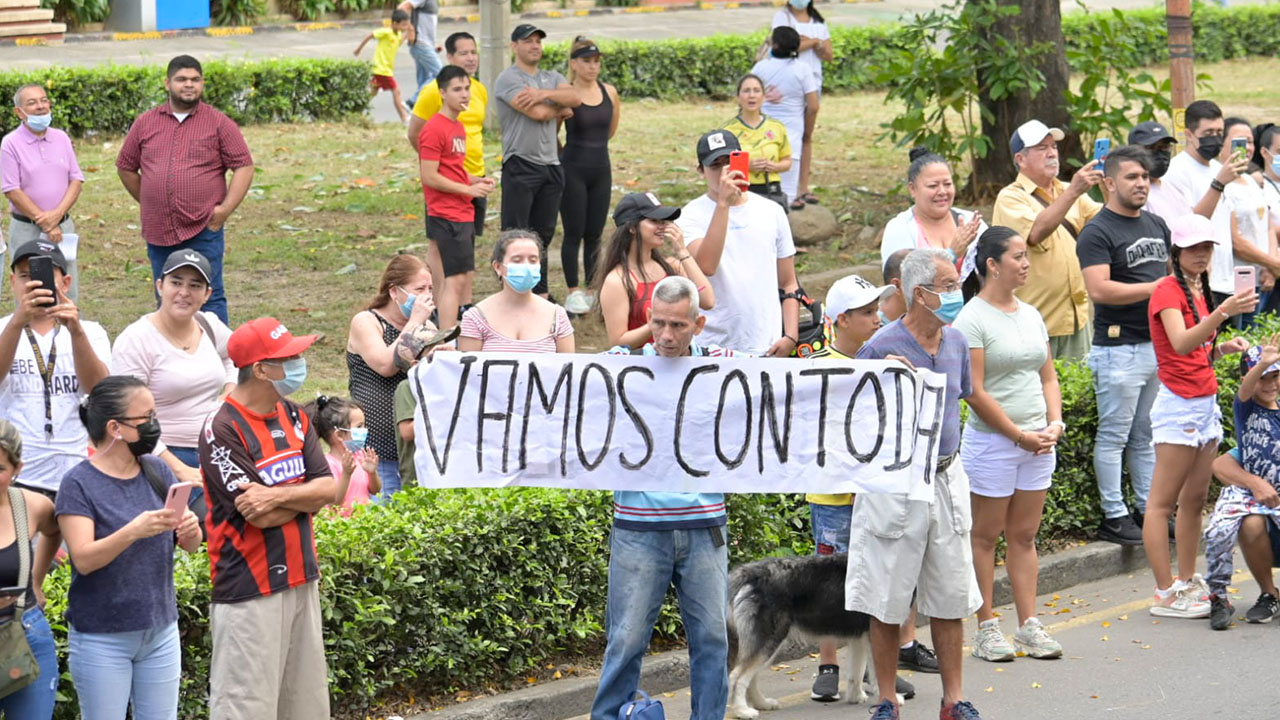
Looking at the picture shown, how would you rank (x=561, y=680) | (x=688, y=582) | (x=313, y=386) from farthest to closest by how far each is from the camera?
(x=313, y=386)
(x=561, y=680)
(x=688, y=582)

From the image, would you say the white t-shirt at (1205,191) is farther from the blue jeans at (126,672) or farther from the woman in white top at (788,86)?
the blue jeans at (126,672)

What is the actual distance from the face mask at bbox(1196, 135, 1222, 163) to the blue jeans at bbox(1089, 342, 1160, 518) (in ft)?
7.24

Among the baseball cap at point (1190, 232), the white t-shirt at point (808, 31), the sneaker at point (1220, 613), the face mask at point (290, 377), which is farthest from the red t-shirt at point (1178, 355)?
the white t-shirt at point (808, 31)

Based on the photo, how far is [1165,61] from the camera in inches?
1252

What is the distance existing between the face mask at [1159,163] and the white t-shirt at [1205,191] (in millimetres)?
335

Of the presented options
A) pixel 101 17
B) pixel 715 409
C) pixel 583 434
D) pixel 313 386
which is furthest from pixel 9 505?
pixel 101 17

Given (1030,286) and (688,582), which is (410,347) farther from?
(1030,286)

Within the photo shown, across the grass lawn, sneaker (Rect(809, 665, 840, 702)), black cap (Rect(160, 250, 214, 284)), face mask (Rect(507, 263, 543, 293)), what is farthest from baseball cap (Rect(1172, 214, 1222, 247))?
the grass lawn

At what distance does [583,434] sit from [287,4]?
2889 cm

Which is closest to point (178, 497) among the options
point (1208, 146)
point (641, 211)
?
point (641, 211)

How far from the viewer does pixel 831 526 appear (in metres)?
7.74

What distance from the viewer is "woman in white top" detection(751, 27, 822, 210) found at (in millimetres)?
15164

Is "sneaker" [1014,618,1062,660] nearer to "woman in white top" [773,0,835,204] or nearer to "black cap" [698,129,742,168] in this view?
"black cap" [698,129,742,168]

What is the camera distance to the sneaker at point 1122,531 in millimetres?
9789
